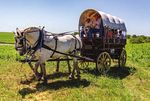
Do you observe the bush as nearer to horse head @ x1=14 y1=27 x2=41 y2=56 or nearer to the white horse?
the white horse

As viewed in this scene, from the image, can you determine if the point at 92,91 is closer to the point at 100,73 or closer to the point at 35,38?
the point at 35,38

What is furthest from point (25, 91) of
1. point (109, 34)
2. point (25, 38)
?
point (109, 34)

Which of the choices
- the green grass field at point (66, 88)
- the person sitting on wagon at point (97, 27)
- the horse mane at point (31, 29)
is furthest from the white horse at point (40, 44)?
the person sitting on wagon at point (97, 27)

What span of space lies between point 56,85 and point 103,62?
4812 mm

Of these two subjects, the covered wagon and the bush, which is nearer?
the covered wagon

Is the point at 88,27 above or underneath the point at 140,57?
above

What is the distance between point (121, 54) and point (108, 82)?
261 inches

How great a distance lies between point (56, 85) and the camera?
12.8m

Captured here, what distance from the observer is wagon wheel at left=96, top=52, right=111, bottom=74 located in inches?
659

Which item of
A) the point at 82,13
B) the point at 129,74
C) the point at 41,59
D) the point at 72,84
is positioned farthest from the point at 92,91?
the point at 82,13

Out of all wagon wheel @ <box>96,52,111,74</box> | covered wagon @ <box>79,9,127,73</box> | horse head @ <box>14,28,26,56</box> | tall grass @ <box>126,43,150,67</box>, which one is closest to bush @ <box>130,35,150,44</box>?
tall grass @ <box>126,43,150,67</box>

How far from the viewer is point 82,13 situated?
18.7m

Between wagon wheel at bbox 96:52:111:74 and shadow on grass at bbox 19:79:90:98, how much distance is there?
256cm

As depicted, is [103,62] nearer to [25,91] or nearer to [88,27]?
[88,27]
